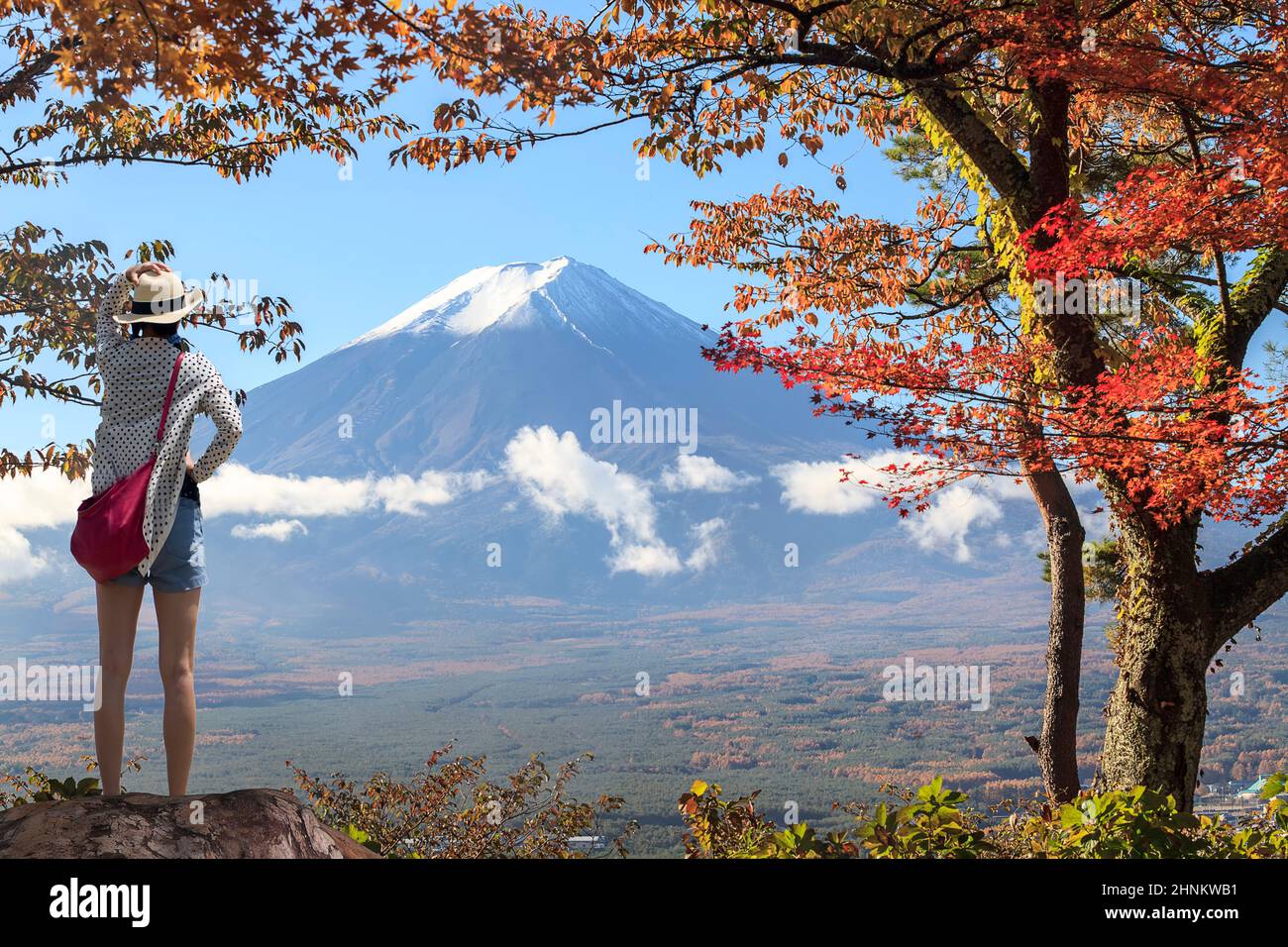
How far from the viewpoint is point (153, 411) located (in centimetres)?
439

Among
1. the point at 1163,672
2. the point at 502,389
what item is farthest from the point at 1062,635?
the point at 502,389

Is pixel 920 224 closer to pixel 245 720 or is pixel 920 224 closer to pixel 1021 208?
pixel 1021 208

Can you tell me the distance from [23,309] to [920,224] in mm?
8781

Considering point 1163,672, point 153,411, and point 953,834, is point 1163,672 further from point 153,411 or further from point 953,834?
point 153,411

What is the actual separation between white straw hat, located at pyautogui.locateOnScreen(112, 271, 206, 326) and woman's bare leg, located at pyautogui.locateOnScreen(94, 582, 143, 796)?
1.17 meters

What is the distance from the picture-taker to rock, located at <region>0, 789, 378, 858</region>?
13.1 ft

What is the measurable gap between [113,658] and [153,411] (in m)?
1.05

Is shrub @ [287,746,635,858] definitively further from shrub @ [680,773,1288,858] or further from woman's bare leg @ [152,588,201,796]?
woman's bare leg @ [152,588,201,796]

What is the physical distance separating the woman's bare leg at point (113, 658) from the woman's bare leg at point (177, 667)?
4.9 inches

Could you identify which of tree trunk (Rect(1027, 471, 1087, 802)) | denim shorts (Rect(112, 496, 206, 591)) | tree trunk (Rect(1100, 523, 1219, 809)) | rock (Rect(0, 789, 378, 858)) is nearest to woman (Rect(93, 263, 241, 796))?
denim shorts (Rect(112, 496, 206, 591))

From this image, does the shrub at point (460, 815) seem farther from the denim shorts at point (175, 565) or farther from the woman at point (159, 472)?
the denim shorts at point (175, 565)

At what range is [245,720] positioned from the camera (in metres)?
87.1
